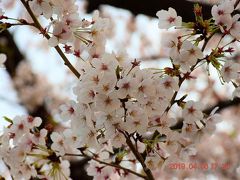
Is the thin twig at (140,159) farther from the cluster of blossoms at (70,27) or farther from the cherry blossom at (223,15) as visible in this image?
the cherry blossom at (223,15)

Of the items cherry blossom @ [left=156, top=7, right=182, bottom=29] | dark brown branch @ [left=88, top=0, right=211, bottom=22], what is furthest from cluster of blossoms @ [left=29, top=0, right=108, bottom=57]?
dark brown branch @ [left=88, top=0, right=211, bottom=22]

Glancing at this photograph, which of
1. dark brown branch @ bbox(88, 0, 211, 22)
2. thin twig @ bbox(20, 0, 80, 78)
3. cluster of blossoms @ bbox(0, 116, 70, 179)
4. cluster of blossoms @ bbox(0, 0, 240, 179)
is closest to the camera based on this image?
cluster of blossoms @ bbox(0, 0, 240, 179)

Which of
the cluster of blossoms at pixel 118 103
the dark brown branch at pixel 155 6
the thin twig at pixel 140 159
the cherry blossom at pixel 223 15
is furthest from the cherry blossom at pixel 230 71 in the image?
the dark brown branch at pixel 155 6

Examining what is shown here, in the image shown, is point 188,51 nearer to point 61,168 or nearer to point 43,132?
point 43,132

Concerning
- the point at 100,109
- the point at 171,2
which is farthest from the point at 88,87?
the point at 171,2

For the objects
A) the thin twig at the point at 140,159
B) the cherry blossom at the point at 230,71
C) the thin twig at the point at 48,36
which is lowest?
the thin twig at the point at 140,159

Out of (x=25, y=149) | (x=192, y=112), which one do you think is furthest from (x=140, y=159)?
(x=25, y=149)

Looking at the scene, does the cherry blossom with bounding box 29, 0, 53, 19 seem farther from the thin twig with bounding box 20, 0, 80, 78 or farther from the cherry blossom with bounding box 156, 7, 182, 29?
the cherry blossom with bounding box 156, 7, 182, 29

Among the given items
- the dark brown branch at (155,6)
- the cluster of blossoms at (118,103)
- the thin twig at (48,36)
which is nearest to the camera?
the cluster of blossoms at (118,103)
